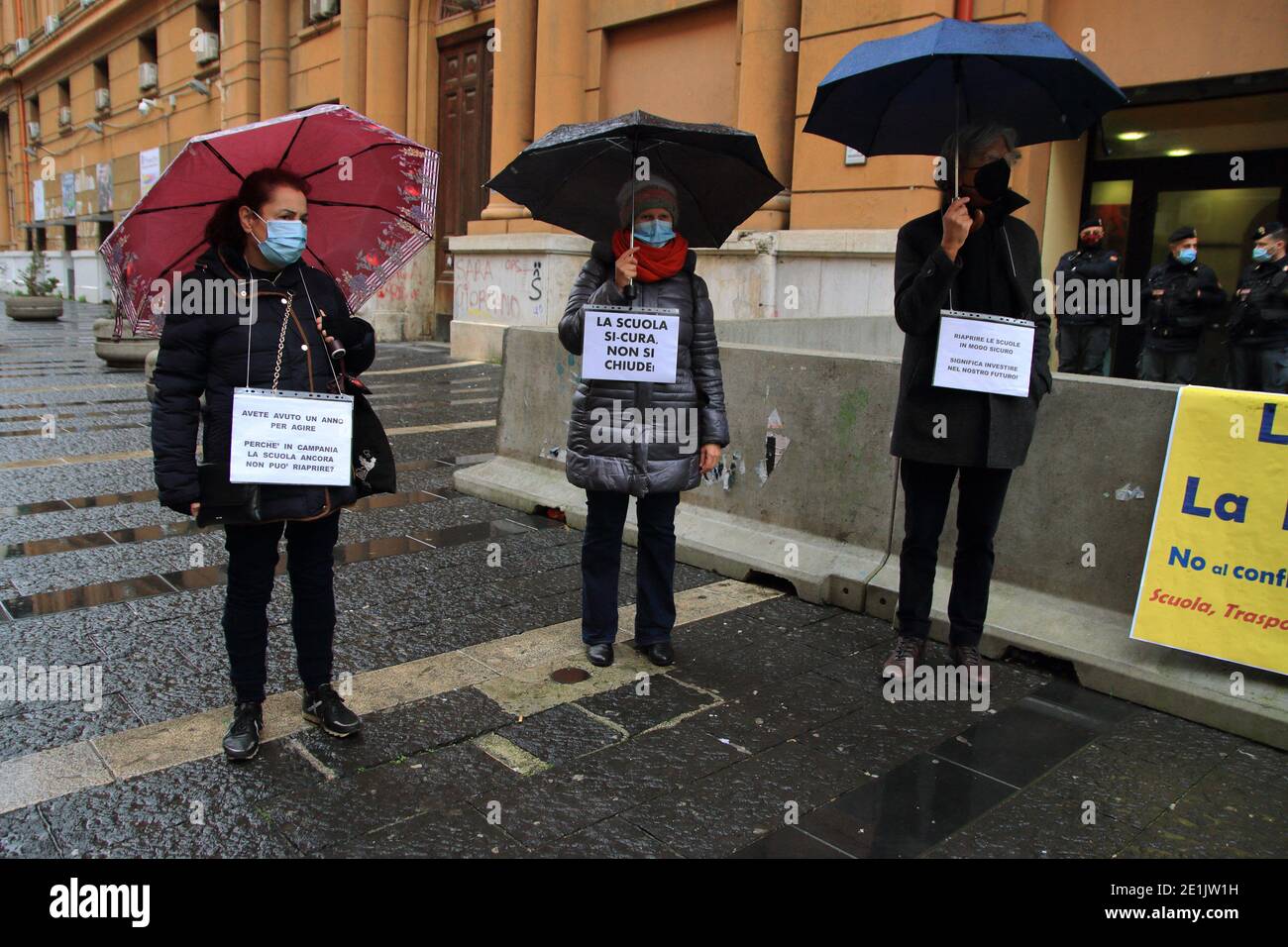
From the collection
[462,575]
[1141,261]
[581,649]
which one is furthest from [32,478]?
[1141,261]

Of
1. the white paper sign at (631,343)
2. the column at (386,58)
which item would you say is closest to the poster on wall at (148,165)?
the column at (386,58)

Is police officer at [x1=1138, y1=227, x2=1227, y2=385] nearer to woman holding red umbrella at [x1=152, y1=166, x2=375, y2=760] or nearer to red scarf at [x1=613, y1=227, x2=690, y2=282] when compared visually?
red scarf at [x1=613, y1=227, x2=690, y2=282]

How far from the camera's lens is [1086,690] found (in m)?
3.94

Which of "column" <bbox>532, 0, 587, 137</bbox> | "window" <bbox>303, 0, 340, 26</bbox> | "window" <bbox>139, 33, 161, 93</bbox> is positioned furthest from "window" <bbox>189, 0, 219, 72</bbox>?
"column" <bbox>532, 0, 587, 137</bbox>

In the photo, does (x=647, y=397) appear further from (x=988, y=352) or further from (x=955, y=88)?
(x=955, y=88)

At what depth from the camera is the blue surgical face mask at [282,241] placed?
3.00 metres

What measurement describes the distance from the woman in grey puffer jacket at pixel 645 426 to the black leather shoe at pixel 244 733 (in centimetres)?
136

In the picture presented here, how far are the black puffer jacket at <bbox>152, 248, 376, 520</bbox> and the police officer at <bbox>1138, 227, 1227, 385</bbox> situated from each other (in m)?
7.68

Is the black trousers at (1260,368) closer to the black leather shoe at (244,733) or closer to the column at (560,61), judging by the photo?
the black leather shoe at (244,733)

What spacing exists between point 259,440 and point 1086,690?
10.8 ft

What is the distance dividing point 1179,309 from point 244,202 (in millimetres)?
8014

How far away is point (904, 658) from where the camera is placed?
13.0ft
